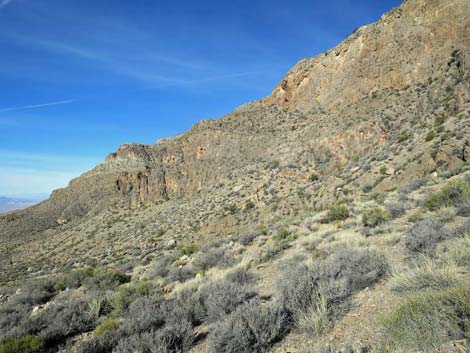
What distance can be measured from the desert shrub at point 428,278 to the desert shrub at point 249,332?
202 cm

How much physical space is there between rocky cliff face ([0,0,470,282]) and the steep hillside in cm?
20

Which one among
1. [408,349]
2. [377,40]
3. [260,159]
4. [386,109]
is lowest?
[408,349]

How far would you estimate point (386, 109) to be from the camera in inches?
1112

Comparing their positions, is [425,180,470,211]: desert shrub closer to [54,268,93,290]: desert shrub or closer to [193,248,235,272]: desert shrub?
[193,248,235,272]: desert shrub

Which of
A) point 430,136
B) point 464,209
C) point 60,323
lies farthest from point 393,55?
point 60,323

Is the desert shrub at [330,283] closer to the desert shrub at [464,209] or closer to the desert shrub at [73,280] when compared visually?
the desert shrub at [464,209]

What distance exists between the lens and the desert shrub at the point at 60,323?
20.2 ft

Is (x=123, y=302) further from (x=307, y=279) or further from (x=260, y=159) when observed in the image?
(x=260, y=159)

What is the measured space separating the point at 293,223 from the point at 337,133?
56.5ft

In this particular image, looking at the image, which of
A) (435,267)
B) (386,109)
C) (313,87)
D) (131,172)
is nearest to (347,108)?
(386,109)

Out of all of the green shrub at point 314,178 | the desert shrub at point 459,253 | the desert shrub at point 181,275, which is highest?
the green shrub at point 314,178

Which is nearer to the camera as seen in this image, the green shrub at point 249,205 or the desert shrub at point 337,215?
the desert shrub at point 337,215

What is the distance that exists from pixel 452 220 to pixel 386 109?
24093 millimetres

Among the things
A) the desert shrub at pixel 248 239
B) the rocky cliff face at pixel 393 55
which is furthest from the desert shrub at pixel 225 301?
the rocky cliff face at pixel 393 55
